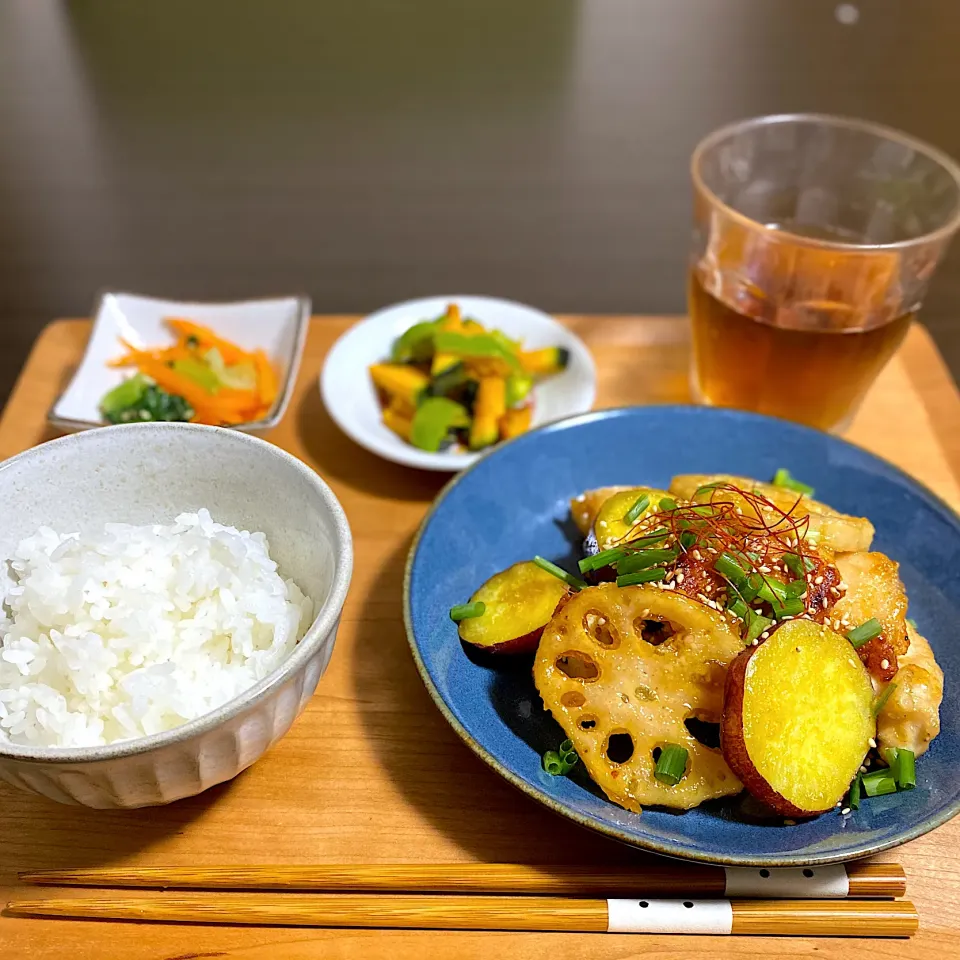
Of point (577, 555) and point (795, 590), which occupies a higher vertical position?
point (795, 590)

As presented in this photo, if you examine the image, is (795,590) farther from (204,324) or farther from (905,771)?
(204,324)

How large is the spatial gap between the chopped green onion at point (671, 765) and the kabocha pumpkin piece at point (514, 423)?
2.61 ft

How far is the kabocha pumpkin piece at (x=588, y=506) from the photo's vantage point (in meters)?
1.36

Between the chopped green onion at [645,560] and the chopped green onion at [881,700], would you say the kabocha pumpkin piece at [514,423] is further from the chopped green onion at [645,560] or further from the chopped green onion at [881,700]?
the chopped green onion at [881,700]

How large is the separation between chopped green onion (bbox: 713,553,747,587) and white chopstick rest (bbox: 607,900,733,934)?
38 centimetres

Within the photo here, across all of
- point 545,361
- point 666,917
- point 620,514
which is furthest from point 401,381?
point 666,917

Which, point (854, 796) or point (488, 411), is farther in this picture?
point (488, 411)

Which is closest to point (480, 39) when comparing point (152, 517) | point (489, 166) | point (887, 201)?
point (489, 166)

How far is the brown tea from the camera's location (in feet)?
5.10

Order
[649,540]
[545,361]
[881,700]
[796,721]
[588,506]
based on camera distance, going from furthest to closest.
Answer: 1. [545,361]
2. [588,506]
3. [649,540]
4. [881,700]
5. [796,721]

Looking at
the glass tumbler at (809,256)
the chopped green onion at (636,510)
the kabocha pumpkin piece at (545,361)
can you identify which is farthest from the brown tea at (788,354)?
the chopped green onion at (636,510)

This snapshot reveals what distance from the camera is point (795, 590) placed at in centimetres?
112

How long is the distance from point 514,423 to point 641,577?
65 cm

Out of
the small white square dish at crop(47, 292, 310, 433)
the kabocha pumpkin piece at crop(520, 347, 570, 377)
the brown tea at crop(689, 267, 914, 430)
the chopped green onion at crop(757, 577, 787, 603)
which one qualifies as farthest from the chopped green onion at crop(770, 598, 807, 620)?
the small white square dish at crop(47, 292, 310, 433)
